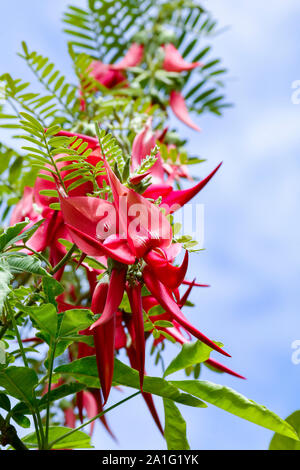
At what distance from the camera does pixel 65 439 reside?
64 centimetres

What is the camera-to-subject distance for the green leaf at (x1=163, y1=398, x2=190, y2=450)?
61cm

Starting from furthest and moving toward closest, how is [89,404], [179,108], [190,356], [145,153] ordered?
[179,108] < [89,404] < [145,153] < [190,356]

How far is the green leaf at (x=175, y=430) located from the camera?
0.61m

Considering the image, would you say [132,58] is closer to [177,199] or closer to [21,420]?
[177,199]

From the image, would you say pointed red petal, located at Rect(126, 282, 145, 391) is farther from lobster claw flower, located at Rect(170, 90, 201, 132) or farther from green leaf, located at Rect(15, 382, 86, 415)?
lobster claw flower, located at Rect(170, 90, 201, 132)

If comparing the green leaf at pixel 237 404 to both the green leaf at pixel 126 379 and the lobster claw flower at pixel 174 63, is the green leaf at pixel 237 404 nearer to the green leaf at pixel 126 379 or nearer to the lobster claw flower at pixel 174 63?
the green leaf at pixel 126 379

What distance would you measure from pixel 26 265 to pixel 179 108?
87cm

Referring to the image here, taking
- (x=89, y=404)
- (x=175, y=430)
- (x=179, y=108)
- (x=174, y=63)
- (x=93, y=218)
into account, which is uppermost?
(x=174, y=63)

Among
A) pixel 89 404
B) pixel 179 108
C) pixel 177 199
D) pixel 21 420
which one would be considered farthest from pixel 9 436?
pixel 179 108

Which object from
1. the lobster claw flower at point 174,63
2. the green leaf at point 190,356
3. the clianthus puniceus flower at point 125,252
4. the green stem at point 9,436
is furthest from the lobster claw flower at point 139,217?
the lobster claw flower at point 174,63

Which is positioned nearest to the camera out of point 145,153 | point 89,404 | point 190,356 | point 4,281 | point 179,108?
point 4,281

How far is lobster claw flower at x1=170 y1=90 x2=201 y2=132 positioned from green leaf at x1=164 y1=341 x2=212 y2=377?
0.76 metres
